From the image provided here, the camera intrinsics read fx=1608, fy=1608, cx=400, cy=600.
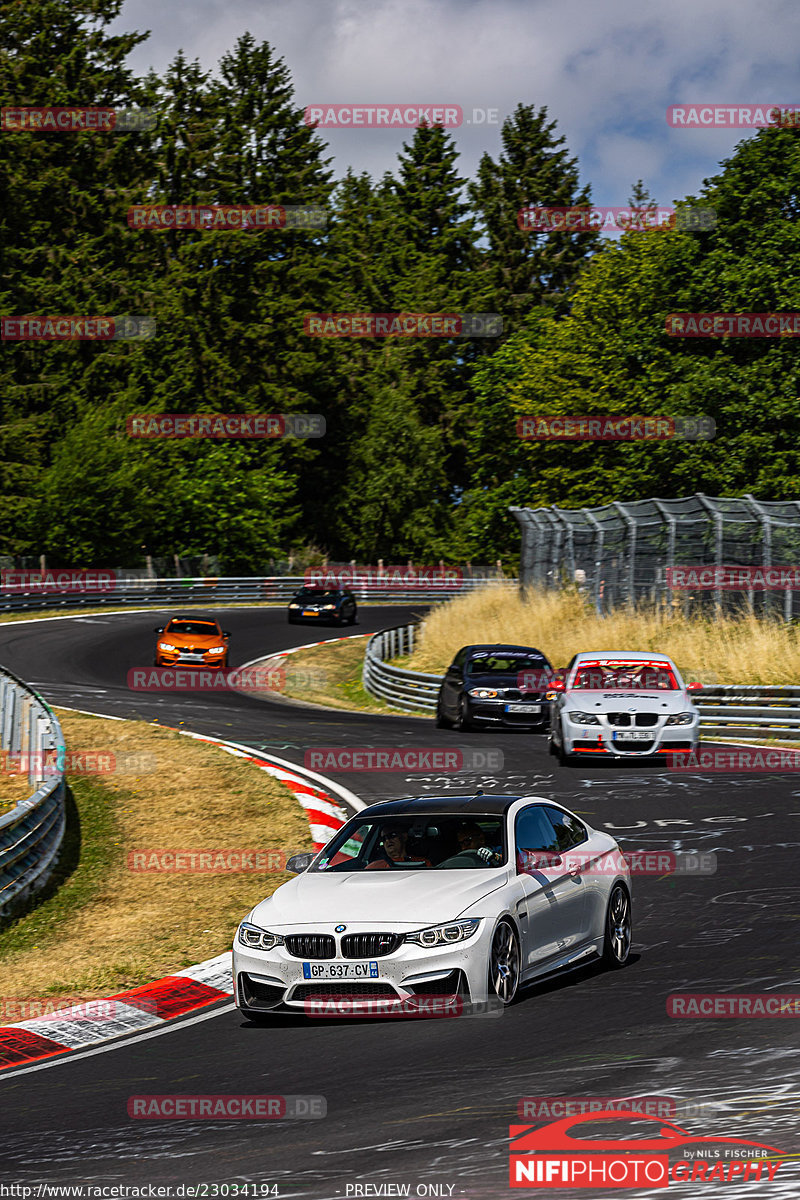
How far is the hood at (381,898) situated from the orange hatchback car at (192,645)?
29823 mm

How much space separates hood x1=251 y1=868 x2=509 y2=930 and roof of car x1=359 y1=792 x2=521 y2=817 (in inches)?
21.3

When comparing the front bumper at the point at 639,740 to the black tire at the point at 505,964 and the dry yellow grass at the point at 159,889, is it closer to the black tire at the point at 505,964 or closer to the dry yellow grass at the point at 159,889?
the dry yellow grass at the point at 159,889

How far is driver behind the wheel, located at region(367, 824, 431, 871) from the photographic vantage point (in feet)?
32.3

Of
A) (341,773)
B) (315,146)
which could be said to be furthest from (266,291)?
(341,773)

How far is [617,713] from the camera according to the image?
2089 cm

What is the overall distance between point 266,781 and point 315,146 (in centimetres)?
7540

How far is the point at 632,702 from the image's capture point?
20922mm
